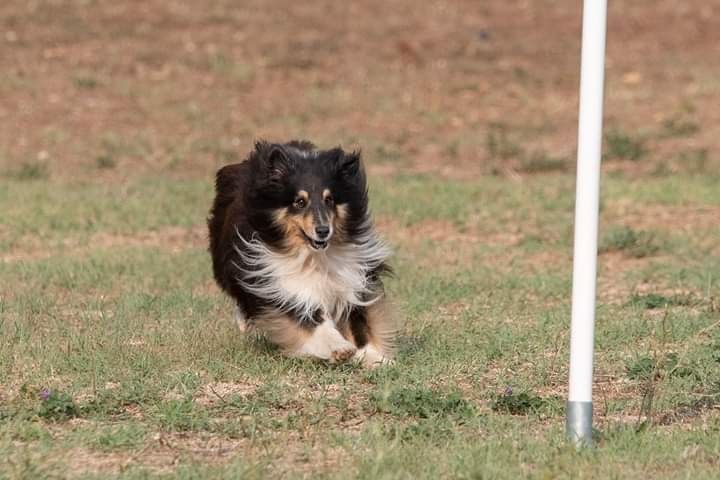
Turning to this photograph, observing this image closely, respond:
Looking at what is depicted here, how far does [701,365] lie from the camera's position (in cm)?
733

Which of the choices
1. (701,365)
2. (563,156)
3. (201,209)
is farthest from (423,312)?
(563,156)

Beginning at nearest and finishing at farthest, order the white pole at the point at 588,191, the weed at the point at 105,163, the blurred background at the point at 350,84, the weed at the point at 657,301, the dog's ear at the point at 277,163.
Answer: the white pole at the point at 588,191 → the dog's ear at the point at 277,163 → the weed at the point at 657,301 → the weed at the point at 105,163 → the blurred background at the point at 350,84

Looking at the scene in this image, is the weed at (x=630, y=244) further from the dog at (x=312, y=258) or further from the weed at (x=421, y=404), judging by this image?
the weed at (x=421, y=404)

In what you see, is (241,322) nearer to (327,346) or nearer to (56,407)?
(327,346)

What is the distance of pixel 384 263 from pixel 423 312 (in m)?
1.42

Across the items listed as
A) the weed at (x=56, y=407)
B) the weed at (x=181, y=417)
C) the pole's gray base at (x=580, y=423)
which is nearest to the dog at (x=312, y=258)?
the weed at (x=181, y=417)

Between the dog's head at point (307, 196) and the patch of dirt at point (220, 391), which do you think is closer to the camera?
the patch of dirt at point (220, 391)

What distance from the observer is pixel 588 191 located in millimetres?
5559

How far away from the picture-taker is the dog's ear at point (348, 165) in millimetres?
7582

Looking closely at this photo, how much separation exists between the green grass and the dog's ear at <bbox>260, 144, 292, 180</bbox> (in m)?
1.00

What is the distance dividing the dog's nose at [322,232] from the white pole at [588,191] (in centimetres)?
199

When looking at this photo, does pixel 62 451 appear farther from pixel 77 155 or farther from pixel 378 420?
pixel 77 155

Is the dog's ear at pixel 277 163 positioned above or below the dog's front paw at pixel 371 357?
above

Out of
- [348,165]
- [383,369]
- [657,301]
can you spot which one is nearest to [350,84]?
[657,301]
